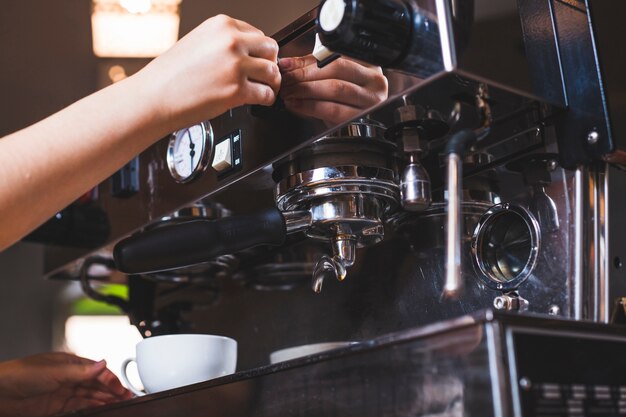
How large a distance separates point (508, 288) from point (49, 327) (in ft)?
3.71

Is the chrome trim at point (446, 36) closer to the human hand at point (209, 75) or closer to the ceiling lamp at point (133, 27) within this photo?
the human hand at point (209, 75)

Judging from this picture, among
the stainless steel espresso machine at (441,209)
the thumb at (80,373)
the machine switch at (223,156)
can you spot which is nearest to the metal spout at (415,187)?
the stainless steel espresso machine at (441,209)

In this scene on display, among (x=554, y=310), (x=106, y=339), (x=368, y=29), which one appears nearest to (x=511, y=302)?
(x=554, y=310)

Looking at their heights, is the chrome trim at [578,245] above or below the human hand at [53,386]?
above

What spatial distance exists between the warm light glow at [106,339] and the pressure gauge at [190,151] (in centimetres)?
59

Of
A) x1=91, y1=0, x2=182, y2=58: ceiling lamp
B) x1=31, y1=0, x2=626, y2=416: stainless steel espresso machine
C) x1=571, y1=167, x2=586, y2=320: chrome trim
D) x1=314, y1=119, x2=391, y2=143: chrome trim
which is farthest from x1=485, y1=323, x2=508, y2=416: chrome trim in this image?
x1=91, y1=0, x2=182, y2=58: ceiling lamp

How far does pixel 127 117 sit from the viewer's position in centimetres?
69

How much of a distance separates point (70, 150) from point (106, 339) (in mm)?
870

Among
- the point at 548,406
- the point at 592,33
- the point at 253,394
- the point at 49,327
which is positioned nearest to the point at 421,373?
the point at 548,406

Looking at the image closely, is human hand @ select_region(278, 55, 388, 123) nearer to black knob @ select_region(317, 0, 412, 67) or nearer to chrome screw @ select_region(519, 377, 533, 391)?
black knob @ select_region(317, 0, 412, 67)

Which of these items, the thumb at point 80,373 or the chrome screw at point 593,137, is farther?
the thumb at point 80,373

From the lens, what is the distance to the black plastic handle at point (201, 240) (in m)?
0.74

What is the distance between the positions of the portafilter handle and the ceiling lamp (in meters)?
0.30

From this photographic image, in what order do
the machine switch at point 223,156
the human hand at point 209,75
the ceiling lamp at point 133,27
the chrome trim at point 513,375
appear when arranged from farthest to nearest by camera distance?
the ceiling lamp at point 133,27
the machine switch at point 223,156
the human hand at point 209,75
the chrome trim at point 513,375
